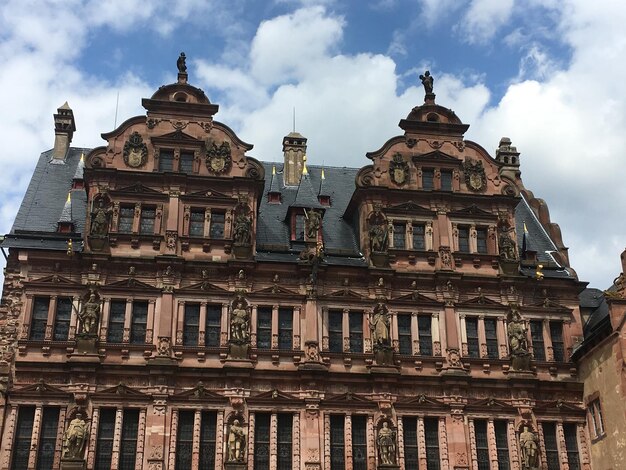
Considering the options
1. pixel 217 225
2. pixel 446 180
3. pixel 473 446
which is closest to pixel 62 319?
pixel 217 225

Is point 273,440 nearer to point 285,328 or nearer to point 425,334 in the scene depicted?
point 285,328

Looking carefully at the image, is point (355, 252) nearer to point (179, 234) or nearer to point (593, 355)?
point (179, 234)

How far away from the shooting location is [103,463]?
3177 cm

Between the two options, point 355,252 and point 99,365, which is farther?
point 355,252

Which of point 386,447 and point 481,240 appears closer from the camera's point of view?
point 386,447

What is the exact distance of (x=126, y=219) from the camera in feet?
119

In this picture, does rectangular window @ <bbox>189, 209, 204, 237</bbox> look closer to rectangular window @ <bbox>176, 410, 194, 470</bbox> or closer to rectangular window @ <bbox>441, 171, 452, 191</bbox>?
rectangular window @ <bbox>176, 410, 194, 470</bbox>

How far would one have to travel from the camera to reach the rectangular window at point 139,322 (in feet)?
112

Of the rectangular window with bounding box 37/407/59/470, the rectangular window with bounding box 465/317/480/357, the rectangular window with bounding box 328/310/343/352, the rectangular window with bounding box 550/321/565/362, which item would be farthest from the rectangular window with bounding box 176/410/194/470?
the rectangular window with bounding box 550/321/565/362

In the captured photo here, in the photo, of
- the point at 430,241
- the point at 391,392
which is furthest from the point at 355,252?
the point at 391,392

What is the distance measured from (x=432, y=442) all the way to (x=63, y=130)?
24.4 meters

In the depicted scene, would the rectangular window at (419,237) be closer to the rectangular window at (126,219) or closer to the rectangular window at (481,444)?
the rectangular window at (481,444)

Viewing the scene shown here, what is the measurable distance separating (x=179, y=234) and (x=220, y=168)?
3.79m

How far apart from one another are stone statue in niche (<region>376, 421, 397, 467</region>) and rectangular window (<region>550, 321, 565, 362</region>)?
882cm
